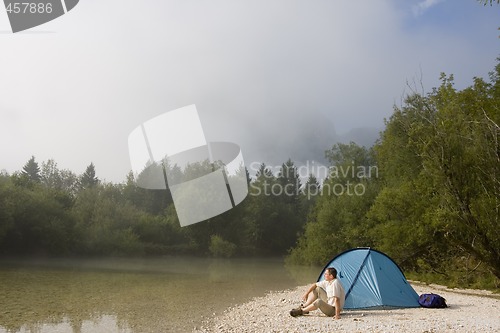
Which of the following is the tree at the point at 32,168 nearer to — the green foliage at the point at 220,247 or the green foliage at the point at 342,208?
the green foliage at the point at 220,247

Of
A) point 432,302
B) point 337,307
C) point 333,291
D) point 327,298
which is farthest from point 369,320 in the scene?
point 432,302

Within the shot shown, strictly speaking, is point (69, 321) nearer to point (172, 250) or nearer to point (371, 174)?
point (371, 174)

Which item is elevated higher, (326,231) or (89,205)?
(89,205)

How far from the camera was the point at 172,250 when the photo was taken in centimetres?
5909

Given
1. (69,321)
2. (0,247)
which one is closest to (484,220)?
(69,321)

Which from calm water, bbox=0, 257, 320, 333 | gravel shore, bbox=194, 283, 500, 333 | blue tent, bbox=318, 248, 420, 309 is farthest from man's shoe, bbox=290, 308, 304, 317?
calm water, bbox=0, 257, 320, 333

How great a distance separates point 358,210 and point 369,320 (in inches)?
1036

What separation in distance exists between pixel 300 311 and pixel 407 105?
21.9 metres

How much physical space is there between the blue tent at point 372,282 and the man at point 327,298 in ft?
5.35

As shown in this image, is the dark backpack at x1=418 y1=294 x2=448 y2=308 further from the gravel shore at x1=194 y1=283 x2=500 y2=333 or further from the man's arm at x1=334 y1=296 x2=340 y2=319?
the man's arm at x1=334 y1=296 x2=340 y2=319

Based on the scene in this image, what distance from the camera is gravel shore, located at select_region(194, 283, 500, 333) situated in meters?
10.0

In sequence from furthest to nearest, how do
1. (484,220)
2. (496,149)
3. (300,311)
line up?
(484,220), (496,149), (300,311)

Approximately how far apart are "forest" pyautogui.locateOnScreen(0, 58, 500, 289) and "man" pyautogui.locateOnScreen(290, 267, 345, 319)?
7978 mm

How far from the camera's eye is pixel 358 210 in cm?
3672
